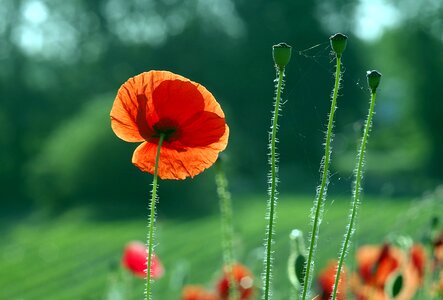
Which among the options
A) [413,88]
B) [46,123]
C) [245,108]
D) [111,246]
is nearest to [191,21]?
[245,108]

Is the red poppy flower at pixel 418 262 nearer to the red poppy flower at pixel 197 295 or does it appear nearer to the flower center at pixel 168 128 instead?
the red poppy flower at pixel 197 295

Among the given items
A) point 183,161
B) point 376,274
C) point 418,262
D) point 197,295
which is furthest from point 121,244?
point 183,161

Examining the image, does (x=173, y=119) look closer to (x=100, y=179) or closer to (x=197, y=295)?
(x=197, y=295)

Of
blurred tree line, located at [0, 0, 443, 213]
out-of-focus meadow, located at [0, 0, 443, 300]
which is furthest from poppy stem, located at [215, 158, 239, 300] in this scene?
blurred tree line, located at [0, 0, 443, 213]

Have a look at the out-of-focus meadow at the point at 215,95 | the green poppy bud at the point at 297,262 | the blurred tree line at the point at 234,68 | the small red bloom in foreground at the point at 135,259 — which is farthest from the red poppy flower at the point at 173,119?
the blurred tree line at the point at 234,68

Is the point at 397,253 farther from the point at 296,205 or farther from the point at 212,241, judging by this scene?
the point at 296,205

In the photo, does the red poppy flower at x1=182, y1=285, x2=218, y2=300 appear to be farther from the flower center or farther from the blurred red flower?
the flower center
